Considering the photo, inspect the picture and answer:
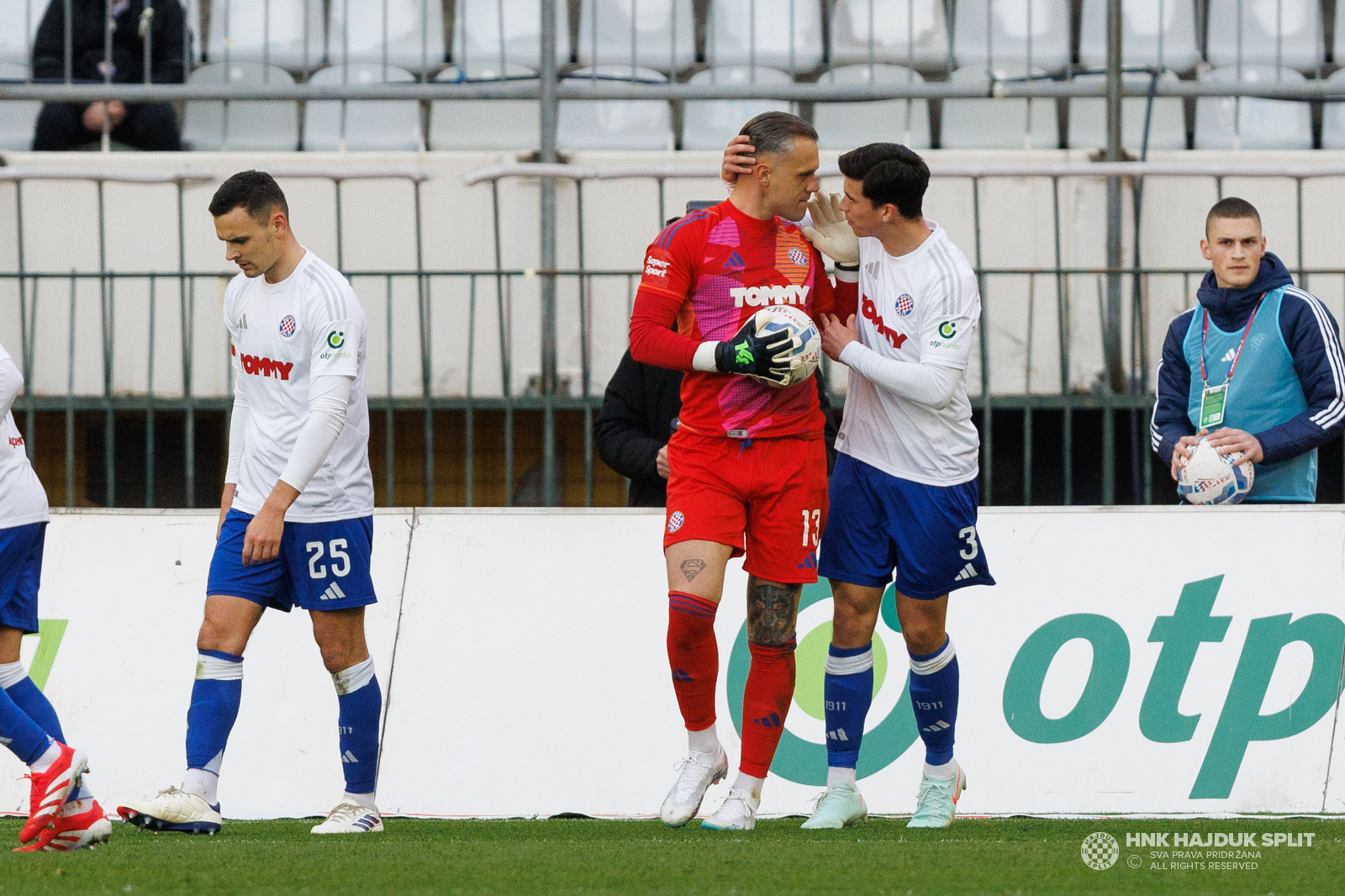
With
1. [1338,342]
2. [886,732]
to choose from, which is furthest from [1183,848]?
[1338,342]

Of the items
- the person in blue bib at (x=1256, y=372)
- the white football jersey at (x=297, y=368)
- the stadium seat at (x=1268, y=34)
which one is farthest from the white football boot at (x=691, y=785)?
the stadium seat at (x=1268, y=34)

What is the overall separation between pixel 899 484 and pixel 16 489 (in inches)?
105

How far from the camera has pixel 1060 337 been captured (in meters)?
8.11

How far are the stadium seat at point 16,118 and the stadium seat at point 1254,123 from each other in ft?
22.5

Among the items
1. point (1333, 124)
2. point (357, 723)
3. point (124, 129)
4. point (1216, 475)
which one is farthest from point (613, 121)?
point (357, 723)

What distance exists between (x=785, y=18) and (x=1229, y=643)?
206 inches

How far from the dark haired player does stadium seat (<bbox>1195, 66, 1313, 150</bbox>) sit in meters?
5.02

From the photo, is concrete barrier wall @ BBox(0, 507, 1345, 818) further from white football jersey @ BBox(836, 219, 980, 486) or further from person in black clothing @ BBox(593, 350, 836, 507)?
white football jersey @ BBox(836, 219, 980, 486)

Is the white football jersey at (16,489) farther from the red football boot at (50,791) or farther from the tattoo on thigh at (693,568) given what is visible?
the tattoo on thigh at (693,568)

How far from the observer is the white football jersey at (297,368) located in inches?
182

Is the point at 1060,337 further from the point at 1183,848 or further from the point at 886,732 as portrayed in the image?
the point at 1183,848

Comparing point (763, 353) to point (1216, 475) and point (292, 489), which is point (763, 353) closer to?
point (292, 489)

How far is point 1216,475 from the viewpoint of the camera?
5617mm

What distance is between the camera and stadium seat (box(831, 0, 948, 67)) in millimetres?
9273
